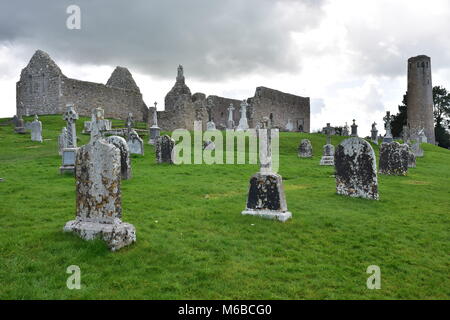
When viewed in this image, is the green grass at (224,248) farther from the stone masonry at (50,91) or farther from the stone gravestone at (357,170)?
the stone masonry at (50,91)

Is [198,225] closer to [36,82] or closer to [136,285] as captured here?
[136,285]

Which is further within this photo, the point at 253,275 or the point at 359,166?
the point at 359,166

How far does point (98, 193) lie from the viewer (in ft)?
17.8

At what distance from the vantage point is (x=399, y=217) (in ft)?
25.5

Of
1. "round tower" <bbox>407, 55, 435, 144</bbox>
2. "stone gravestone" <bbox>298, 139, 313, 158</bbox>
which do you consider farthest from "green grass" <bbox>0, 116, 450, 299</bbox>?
"round tower" <bbox>407, 55, 435, 144</bbox>

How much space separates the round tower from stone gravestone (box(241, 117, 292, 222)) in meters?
51.2

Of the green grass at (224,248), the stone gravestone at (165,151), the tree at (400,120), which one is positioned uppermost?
the tree at (400,120)

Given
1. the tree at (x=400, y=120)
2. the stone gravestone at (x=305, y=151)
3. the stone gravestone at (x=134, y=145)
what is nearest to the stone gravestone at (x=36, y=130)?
the stone gravestone at (x=134, y=145)

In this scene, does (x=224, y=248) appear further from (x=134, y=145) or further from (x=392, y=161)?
(x=134, y=145)

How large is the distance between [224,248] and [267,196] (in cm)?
209

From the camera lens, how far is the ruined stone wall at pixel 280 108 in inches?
1895

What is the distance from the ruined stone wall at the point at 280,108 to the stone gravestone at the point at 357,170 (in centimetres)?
3463
